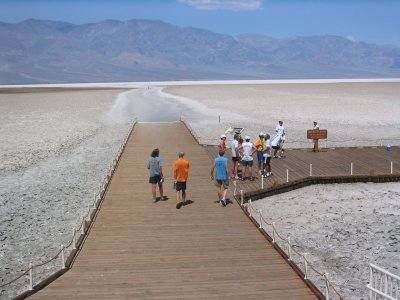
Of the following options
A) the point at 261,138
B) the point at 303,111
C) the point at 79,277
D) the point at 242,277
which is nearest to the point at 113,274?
the point at 79,277

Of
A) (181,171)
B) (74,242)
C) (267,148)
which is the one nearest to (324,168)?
(267,148)

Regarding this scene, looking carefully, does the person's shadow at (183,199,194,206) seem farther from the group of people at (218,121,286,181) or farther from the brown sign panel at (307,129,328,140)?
the brown sign panel at (307,129,328,140)

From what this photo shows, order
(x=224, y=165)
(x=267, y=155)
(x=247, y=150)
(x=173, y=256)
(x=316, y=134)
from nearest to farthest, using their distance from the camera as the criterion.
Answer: (x=173, y=256) → (x=224, y=165) → (x=247, y=150) → (x=267, y=155) → (x=316, y=134)

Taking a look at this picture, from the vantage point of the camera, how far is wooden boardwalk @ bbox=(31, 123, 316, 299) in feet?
31.1

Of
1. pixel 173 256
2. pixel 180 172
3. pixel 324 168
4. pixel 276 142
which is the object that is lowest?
pixel 173 256

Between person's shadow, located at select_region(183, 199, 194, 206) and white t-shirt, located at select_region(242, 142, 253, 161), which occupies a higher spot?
white t-shirt, located at select_region(242, 142, 253, 161)

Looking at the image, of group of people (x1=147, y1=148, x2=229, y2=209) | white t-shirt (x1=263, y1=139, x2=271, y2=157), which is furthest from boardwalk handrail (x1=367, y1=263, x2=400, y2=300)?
white t-shirt (x1=263, y1=139, x2=271, y2=157)

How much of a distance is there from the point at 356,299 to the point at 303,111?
159 ft

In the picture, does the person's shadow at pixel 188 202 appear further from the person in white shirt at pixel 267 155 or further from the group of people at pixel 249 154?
the person in white shirt at pixel 267 155

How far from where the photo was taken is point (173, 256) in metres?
11.2

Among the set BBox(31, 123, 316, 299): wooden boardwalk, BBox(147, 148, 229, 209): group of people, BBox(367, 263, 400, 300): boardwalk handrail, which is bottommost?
BBox(31, 123, 316, 299): wooden boardwalk

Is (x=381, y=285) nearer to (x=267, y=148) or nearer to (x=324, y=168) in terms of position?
(x=267, y=148)

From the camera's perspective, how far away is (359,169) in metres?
20.9

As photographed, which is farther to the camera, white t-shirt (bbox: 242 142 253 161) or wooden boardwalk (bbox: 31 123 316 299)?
white t-shirt (bbox: 242 142 253 161)
